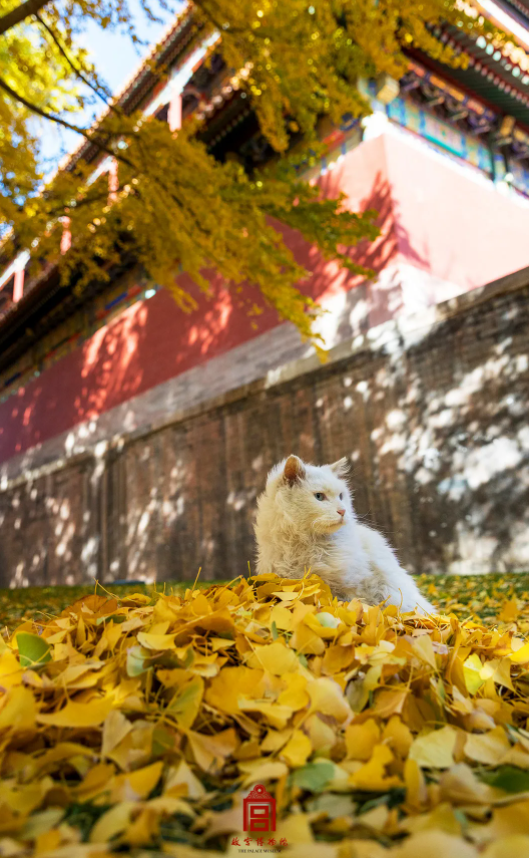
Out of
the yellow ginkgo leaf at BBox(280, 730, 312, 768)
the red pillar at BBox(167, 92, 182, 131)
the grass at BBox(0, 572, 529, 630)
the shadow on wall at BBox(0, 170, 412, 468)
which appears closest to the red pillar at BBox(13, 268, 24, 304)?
the shadow on wall at BBox(0, 170, 412, 468)

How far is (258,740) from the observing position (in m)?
0.87

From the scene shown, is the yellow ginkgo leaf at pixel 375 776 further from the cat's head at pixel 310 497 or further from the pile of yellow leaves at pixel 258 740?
the cat's head at pixel 310 497

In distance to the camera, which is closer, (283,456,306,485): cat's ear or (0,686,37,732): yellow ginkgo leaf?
(0,686,37,732): yellow ginkgo leaf

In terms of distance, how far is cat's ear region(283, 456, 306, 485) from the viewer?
179 centimetres

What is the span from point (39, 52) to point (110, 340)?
7.96 meters

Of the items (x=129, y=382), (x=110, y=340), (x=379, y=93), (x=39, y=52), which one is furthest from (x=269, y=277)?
(x=110, y=340)

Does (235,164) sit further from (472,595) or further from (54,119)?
(472,595)

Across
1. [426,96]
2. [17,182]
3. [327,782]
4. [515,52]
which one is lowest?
[327,782]

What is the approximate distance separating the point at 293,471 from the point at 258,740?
39.8 inches

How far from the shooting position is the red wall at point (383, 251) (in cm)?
759

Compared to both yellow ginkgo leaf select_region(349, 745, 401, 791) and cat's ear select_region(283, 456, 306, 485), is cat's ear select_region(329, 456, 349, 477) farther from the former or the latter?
yellow ginkgo leaf select_region(349, 745, 401, 791)

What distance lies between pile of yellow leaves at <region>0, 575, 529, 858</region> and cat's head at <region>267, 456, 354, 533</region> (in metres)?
0.43

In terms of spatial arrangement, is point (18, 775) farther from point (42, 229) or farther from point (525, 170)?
point (525, 170)

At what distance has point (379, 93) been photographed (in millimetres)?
8086
